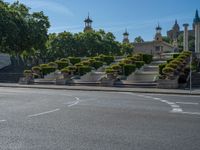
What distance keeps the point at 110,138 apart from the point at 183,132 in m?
1.89

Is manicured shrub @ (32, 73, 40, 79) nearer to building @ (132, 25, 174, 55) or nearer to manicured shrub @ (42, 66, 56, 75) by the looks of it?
manicured shrub @ (42, 66, 56, 75)

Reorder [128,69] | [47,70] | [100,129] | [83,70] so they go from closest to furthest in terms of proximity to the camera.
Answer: [100,129] < [128,69] < [83,70] < [47,70]

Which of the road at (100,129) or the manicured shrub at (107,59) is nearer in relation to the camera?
the road at (100,129)

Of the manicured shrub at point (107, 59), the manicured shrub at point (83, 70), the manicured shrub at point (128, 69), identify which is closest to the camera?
the manicured shrub at point (128, 69)

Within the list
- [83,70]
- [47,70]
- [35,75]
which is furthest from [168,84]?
[35,75]

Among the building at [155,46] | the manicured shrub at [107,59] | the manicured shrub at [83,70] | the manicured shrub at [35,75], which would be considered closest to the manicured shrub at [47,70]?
the manicured shrub at [35,75]

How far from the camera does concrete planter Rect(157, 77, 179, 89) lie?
95.5ft

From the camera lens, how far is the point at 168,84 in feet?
96.0

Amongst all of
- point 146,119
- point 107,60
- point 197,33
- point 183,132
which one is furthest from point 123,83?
point 197,33

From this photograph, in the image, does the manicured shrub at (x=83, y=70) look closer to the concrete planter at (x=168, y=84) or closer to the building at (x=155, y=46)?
the concrete planter at (x=168, y=84)

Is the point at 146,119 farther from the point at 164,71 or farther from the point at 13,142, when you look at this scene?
the point at 164,71

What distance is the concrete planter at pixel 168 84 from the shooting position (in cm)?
2911

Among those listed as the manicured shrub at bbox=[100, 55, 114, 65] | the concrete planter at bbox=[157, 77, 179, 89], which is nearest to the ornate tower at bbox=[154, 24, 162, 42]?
the manicured shrub at bbox=[100, 55, 114, 65]

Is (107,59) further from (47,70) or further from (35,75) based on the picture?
(35,75)
